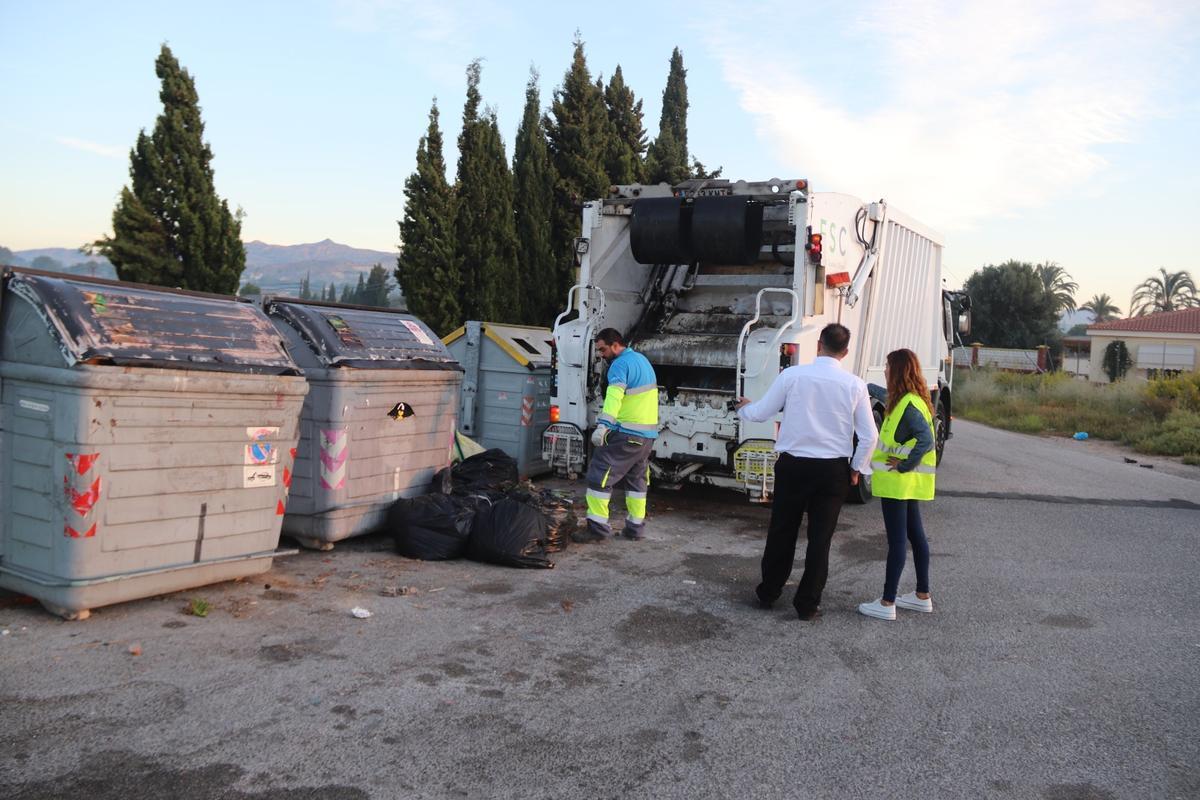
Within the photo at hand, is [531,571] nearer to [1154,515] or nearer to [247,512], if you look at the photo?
[247,512]

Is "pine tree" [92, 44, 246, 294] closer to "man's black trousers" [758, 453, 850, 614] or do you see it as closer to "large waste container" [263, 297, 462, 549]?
"large waste container" [263, 297, 462, 549]

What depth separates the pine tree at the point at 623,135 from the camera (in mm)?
19000

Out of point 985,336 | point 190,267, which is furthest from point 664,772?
A: point 985,336

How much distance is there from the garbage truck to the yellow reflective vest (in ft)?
Result: 5.68

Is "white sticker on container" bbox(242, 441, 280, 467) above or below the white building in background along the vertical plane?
below

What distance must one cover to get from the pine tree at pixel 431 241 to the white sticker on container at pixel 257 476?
10.6 meters

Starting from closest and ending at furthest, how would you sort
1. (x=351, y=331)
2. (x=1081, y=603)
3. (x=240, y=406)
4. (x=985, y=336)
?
(x=240, y=406), (x=1081, y=603), (x=351, y=331), (x=985, y=336)

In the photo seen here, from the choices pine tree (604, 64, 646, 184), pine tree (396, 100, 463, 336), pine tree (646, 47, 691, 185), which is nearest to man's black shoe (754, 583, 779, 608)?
pine tree (396, 100, 463, 336)

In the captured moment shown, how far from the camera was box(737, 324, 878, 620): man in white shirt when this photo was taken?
5023 millimetres

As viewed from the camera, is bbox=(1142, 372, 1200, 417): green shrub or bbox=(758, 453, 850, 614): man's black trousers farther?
bbox=(1142, 372, 1200, 417): green shrub

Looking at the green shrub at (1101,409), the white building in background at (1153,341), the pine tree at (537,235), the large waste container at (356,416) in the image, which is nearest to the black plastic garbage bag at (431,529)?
the large waste container at (356,416)

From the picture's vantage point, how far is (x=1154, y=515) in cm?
889

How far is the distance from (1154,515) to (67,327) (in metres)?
9.20

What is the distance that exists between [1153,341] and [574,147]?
3206 cm
